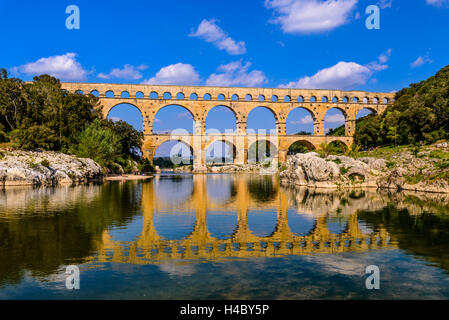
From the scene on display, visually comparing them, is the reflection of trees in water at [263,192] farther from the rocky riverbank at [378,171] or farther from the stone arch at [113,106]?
the stone arch at [113,106]

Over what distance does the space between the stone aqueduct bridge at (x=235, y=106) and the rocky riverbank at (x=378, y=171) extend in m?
35.3

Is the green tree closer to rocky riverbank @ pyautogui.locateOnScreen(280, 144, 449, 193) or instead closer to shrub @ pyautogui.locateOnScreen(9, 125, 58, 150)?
shrub @ pyautogui.locateOnScreen(9, 125, 58, 150)

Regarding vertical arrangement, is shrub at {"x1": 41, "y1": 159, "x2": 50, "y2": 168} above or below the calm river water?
above

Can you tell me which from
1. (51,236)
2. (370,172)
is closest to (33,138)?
(51,236)

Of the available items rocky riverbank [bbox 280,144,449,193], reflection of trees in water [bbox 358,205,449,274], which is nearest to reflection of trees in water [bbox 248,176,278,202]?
rocky riverbank [bbox 280,144,449,193]

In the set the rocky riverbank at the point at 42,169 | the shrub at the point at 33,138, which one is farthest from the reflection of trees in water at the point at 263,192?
the shrub at the point at 33,138

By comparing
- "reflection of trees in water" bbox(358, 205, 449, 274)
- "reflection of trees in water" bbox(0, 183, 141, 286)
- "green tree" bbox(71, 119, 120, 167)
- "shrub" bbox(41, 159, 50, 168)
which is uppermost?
"green tree" bbox(71, 119, 120, 167)

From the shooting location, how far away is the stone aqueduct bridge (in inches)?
2296

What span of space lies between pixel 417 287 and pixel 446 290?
0.39 meters

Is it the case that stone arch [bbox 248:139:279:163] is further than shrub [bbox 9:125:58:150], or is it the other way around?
stone arch [bbox 248:139:279:163]

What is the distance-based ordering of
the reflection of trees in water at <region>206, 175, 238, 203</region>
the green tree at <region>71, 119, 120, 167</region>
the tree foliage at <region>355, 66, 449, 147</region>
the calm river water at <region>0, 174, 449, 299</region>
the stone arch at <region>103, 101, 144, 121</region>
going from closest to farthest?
the calm river water at <region>0, 174, 449, 299</region> < the reflection of trees in water at <region>206, 175, 238, 203</region> < the tree foliage at <region>355, 66, 449, 147</region> < the green tree at <region>71, 119, 120, 167</region> < the stone arch at <region>103, 101, 144, 121</region>

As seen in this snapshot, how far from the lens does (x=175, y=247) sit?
778cm

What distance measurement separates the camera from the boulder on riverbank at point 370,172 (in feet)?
70.0

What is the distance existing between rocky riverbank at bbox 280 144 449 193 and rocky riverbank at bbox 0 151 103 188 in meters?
18.8
